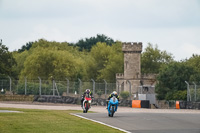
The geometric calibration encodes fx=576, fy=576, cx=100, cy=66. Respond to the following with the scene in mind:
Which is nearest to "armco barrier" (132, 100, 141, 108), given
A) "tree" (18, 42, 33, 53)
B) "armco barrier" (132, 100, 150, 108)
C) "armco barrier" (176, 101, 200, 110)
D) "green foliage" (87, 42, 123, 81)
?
"armco barrier" (132, 100, 150, 108)

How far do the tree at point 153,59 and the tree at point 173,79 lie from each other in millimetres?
39296

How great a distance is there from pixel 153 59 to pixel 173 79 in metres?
44.1

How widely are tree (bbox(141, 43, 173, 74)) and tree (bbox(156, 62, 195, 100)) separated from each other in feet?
129

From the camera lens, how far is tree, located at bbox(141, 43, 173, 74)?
12206 cm

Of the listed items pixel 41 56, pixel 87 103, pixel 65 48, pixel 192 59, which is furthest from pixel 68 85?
pixel 65 48

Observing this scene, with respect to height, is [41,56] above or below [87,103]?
above

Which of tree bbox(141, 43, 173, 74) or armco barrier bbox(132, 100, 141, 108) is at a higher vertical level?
tree bbox(141, 43, 173, 74)

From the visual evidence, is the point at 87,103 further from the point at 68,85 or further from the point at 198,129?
the point at 68,85

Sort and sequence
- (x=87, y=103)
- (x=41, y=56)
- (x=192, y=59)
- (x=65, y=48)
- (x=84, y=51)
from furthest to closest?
1. (x=84, y=51)
2. (x=65, y=48)
3. (x=192, y=59)
4. (x=41, y=56)
5. (x=87, y=103)

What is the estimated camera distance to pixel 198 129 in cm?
2145

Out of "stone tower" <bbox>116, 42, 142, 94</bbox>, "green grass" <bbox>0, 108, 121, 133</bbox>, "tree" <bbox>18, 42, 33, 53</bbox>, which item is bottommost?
"green grass" <bbox>0, 108, 121, 133</bbox>

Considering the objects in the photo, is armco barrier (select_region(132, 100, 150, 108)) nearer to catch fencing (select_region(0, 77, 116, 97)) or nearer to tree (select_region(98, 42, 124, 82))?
catch fencing (select_region(0, 77, 116, 97))

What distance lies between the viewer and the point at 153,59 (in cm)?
12325

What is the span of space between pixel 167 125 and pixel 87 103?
10480mm
